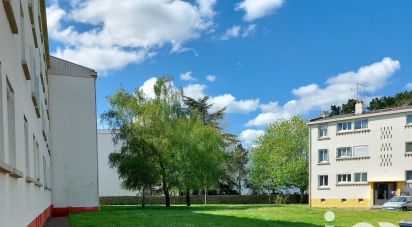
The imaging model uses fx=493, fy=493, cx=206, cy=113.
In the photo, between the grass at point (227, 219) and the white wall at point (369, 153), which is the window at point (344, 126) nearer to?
the white wall at point (369, 153)

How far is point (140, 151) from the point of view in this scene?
39.5 metres

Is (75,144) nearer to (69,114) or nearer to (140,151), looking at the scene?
(69,114)

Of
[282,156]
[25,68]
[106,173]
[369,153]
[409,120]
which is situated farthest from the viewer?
[106,173]

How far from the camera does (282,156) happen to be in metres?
58.7

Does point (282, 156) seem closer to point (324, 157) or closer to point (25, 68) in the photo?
point (324, 157)

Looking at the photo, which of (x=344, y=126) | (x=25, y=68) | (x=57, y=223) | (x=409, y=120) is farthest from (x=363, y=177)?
(x=25, y=68)

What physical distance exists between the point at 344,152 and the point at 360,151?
182 centimetres

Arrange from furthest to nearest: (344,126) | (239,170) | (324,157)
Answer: (239,170) → (324,157) → (344,126)

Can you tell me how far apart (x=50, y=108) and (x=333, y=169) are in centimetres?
2778

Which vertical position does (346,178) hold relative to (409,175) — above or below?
below

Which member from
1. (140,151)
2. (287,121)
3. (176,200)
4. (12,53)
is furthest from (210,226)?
(287,121)

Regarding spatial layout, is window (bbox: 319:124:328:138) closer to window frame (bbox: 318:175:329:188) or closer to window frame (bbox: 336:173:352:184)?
window frame (bbox: 318:175:329:188)

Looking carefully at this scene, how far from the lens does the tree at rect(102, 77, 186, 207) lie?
39.1 m

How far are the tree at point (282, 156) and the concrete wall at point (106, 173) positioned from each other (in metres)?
15.8
